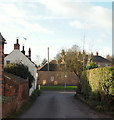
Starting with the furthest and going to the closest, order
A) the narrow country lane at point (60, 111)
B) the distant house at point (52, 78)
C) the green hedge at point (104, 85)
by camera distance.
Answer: the distant house at point (52, 78)
the green hedge at point (104, 85)
the narrow country lane at point (60, 111)

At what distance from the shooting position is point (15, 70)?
75.9 feet

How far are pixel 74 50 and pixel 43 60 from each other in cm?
5203

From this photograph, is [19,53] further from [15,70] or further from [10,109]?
[10,109]

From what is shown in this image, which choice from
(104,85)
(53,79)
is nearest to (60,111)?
(104,85)

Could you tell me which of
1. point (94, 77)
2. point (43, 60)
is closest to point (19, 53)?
point (94, 77)

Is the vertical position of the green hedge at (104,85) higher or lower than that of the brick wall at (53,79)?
higher

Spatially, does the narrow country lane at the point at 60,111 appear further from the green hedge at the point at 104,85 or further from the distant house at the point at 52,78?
the distant house at the point at 52,78

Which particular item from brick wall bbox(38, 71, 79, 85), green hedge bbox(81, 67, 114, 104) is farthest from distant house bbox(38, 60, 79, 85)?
green hedge bbox(81, 67, 114, 104)

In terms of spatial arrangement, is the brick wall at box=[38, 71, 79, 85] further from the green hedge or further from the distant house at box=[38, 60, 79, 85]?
the green hedge

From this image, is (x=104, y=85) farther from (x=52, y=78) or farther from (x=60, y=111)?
(x=52, y=78)

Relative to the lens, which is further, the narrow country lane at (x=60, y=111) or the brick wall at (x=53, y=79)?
the brick wall at (x=53, y=79)

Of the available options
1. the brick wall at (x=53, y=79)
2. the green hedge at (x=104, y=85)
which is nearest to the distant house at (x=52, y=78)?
the brick wall at (x=53, y=79)

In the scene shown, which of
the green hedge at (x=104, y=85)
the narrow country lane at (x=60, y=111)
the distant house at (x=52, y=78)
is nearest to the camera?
the narrow country lane at (x=60, y=111)

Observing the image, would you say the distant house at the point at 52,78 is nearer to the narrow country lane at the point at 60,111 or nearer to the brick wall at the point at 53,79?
the brick wall at the point at 53,79
